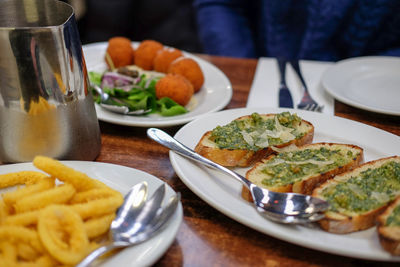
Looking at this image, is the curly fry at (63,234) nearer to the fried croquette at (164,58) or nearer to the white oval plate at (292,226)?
the white oval plate at (292,226)

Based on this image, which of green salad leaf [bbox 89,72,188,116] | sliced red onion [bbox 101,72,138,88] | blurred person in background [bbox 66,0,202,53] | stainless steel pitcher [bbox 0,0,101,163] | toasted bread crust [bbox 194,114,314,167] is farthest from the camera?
blurred person in background [bbox 66,0,202,53]

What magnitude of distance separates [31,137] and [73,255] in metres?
0.47

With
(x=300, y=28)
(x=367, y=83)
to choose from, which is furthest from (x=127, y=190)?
(x=300, y=28)

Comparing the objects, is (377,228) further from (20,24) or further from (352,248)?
(20,24)

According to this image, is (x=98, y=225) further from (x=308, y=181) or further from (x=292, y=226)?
(x=308, y=181)

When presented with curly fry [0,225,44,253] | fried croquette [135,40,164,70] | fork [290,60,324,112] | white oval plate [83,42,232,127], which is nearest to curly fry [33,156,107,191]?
curly fry [0,225,44,253]

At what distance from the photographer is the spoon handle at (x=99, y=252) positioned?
743 mm

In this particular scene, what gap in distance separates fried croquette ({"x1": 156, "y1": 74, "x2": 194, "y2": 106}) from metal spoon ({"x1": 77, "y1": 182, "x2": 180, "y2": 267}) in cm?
76

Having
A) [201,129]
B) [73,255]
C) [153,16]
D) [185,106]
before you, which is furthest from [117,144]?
[153,16]

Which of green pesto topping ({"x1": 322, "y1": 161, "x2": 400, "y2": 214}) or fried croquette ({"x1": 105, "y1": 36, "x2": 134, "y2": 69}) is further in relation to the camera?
fried croquette ({"x1": 105, "y1": 36, "x2": 134, "y2": 69})

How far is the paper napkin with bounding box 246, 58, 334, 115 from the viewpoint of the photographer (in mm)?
1794

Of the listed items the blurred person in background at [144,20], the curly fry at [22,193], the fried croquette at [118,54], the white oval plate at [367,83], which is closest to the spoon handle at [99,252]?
the curly fry at [22,193]

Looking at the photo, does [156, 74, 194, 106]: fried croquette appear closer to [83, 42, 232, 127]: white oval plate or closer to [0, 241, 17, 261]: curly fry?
[83, 42, 232, 127]: white oval plate

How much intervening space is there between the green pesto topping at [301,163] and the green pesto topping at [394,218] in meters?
0.25
